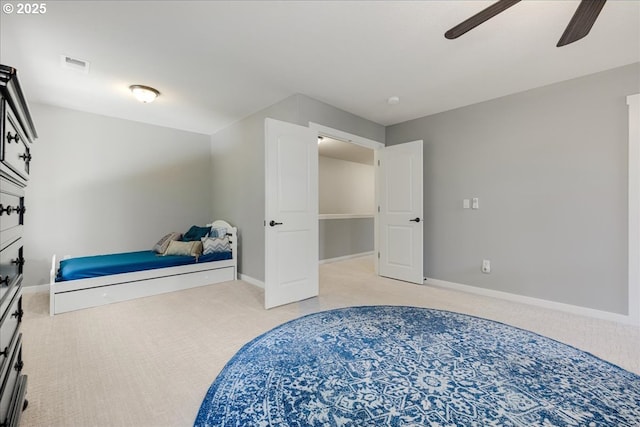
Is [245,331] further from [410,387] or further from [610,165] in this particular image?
[610,165]

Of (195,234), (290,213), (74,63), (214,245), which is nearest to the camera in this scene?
(74,63)

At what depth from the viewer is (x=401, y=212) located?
414 centimetres

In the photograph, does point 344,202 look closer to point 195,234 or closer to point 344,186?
point 344,186

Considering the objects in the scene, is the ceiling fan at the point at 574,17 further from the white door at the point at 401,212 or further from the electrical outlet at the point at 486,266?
the electrical outlet at the point at 486,266

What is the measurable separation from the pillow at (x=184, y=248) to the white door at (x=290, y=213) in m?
1.50

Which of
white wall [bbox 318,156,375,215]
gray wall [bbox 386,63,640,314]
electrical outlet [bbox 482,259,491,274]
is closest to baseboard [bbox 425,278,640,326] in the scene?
gray wall [bbox 386,63,640,314]

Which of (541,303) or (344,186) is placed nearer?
(541,303)

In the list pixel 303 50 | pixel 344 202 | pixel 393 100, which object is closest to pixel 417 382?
pixel 303 50

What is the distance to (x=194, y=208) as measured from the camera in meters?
4.93

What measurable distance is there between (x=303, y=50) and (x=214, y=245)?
280 cm

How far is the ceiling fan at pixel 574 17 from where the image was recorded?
1.49 m

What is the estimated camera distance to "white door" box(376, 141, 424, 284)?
12.9 feet

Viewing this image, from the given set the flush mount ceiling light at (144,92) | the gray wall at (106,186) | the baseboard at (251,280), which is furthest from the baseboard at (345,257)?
the flush mount ceiling light at (144,92)

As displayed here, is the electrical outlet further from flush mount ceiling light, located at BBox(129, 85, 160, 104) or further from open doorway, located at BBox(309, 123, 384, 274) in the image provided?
flush mount ceiling light, located at BBox(129, 85, 160, 104)
